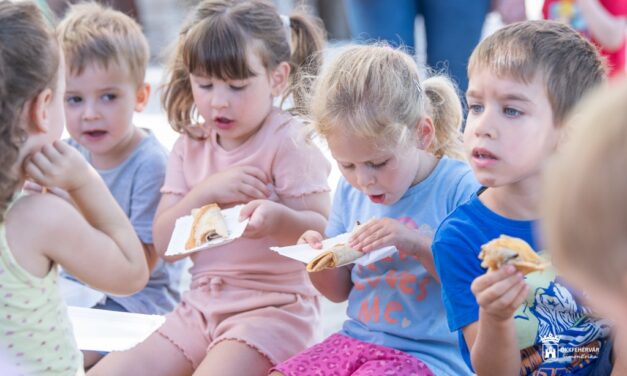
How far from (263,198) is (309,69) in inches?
17.2

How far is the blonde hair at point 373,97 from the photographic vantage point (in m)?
2.37

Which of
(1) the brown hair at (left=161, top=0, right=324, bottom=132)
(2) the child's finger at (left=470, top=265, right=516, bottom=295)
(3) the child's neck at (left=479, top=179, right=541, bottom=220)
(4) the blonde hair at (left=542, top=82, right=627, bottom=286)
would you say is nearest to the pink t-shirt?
(1) the brown hair at (left=161, top=0, right=324, bottom=132)

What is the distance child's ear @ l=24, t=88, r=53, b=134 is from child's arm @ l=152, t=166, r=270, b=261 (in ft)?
2.49

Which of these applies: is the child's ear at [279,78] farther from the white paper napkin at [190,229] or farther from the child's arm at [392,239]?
the child's arm at [392,239]

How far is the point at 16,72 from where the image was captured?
6.69 ft

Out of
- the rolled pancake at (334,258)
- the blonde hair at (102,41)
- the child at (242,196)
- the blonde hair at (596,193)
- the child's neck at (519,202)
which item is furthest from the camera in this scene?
the blonde hair at (102,41)

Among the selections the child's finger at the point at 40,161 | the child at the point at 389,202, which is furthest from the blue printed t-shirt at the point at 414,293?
the child's finger at the point at 40,161

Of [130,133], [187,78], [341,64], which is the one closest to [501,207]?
[341,64]

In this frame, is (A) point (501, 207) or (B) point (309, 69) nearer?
(A) point (501, 207)

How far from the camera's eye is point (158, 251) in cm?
292

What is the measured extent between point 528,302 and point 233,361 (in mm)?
905

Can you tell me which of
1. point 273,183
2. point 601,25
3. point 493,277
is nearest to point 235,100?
point 273,183

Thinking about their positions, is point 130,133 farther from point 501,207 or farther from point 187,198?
point 501,207

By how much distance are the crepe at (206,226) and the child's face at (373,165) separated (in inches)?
15.0
